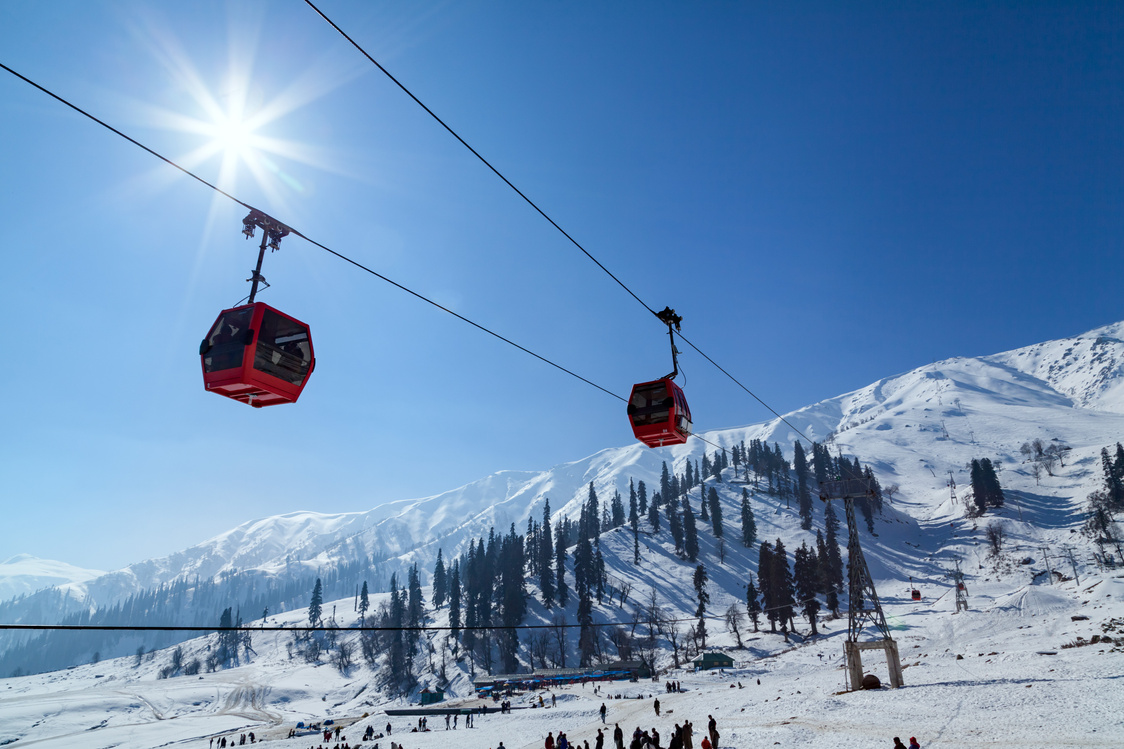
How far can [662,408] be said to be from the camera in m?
19.5

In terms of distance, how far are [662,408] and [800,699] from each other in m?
33.7

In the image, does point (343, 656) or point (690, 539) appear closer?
point (343, 656)

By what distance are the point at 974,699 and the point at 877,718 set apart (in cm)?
618

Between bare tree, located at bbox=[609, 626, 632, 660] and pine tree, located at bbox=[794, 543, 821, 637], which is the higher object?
pine tree, located at bbox=[794, 543, 821, 637]

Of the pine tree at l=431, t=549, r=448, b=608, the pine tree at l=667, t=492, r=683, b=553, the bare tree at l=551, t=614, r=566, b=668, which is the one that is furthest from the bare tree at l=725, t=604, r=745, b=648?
the pine tree at l=431, t=549, r=448, b=608

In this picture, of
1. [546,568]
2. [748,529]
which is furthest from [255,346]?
[748,529]

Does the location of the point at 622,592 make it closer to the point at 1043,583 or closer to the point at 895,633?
the point at 895,633

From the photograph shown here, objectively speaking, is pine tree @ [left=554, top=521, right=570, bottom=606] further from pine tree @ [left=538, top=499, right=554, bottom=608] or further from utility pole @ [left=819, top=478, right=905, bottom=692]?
utility pole @ [left=819, top=478, right=905, bottom=692]

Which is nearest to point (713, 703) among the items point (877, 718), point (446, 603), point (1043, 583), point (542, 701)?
point (877, 718)

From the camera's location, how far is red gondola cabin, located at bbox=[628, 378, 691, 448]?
63.3ft

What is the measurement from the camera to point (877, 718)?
32.4m

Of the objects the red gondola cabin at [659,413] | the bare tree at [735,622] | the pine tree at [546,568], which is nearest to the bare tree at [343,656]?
the pine tree at [546,568]

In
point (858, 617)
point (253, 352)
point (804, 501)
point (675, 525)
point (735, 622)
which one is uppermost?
point (804, 501)

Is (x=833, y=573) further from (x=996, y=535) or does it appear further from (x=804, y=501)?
(x=996, y=535)
